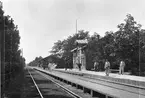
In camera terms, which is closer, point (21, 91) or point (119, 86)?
point (119, 86)

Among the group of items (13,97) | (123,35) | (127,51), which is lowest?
(13,97)

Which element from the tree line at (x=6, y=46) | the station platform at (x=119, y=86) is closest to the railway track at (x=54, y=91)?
the station platform at (x=119, y=86)

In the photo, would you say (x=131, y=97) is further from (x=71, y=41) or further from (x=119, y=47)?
(x=71, y=41)

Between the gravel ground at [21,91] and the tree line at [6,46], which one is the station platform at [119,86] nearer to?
the gravel ground at [21,91]

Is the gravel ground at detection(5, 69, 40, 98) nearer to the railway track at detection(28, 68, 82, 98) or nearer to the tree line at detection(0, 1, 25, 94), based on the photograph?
the railway track at detection(28, 68, 82, 98)

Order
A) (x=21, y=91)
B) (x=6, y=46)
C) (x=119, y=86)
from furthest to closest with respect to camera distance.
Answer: (x=6, y=46) < (x=21, y=91) < (x=119, y=86)

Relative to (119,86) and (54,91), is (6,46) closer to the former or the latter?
(54,91)

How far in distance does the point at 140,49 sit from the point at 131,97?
27664 millimetres

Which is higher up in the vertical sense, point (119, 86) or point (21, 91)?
point (119, 86)

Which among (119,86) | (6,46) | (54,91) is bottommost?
(54,91)

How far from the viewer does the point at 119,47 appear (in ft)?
126

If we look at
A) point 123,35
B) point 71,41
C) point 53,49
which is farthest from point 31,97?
point 53,49

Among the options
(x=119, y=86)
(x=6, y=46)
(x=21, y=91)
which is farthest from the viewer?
(x=6, y=46)

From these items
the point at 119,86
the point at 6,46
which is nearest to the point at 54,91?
the point at 119,86
